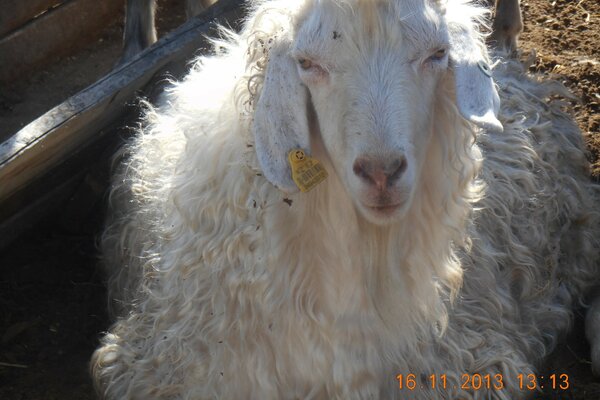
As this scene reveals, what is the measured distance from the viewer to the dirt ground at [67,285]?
3580 mm

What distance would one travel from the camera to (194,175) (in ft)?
9.91

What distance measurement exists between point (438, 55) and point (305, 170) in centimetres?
51

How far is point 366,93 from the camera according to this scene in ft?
8.23

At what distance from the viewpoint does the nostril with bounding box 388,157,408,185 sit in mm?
2438

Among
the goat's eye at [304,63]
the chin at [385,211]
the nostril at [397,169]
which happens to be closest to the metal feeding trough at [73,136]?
the goat's eye at [304,63]

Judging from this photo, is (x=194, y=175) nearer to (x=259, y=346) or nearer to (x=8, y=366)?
(x=259, y=346)

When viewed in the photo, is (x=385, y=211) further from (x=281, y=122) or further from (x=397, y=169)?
(x=281, y=122)

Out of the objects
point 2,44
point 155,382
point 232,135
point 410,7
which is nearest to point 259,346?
point 155,382
